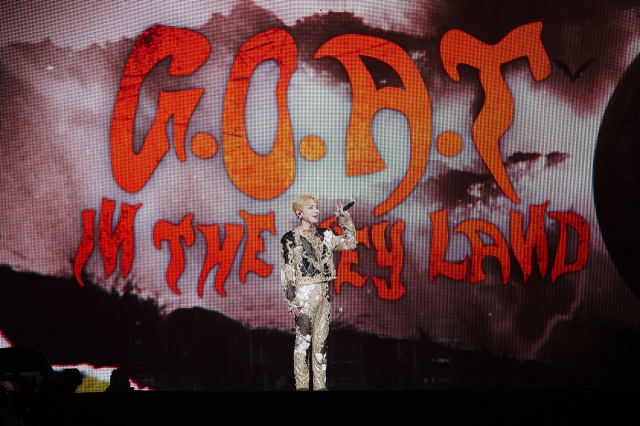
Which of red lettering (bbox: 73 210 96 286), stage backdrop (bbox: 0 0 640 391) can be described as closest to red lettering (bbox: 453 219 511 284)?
stage backdrop (bbox: 0 0 640 391)

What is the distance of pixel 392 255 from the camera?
5.48 meters

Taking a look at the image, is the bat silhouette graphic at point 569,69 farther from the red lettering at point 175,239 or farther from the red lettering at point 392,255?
the red lettering at point 175,239

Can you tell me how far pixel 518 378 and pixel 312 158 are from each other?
2.37 m

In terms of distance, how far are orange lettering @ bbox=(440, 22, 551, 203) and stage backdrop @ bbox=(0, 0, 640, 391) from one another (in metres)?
0.02

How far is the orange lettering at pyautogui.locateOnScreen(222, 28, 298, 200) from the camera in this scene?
546 centimetres

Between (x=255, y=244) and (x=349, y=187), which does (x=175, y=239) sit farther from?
(x=349, y=187)

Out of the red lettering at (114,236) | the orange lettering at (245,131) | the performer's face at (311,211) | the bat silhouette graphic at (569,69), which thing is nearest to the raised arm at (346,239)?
the performer's face at (311,211)

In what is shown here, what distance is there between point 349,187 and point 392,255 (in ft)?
2.10

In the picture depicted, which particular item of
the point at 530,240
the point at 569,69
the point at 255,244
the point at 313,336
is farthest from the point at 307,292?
the point at 569,69

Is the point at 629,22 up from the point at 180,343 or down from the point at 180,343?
up

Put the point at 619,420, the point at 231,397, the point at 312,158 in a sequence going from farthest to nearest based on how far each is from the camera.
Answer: the point at 312,158, the point at 231,397, the point at 619,420

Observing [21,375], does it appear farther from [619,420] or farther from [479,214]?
[479,214]

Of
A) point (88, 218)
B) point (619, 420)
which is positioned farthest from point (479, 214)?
point (88, 218)

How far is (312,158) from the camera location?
5.44 meters
